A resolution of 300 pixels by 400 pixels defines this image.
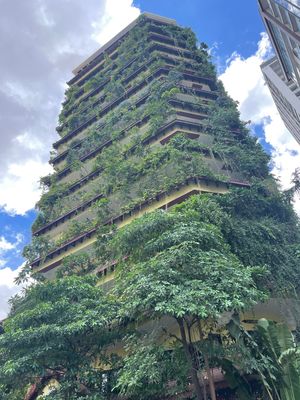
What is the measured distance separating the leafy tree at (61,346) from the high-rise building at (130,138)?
29.4 ft

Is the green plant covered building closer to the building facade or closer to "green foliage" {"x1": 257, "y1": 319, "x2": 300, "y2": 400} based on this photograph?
"green foliage" {"x1": 257, "y1": 319, "x2": 300, "y2": 400}

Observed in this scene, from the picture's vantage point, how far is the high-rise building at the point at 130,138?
2945cm

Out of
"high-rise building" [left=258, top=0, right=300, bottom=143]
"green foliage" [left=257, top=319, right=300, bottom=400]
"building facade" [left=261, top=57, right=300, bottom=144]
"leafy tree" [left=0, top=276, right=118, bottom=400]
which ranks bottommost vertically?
"green foliage" [left=257, top=319, right=300, bottom=400]

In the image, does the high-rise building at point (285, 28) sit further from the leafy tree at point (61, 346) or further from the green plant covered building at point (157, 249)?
the leafy tree at point (61, 346)

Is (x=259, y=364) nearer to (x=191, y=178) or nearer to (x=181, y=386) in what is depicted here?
(x=181, y=386)

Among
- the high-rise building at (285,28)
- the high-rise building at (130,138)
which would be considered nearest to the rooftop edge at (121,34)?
the high-rise building at (130,138)

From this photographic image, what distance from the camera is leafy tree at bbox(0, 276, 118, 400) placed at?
15312mm

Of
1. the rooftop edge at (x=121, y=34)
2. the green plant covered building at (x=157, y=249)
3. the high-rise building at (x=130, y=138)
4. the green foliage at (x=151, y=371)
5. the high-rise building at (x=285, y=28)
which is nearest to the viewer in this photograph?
the green foliage at (x=151, y=371)

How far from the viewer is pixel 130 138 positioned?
37.2 m

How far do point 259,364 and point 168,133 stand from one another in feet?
80.2

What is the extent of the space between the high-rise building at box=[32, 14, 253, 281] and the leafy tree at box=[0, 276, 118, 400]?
353 inches

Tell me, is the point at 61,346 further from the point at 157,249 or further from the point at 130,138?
the point at 130,138

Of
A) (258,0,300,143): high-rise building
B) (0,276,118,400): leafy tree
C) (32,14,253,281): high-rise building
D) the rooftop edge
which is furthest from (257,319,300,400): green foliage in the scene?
the rooftop edge

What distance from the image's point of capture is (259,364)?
12.3 meters
